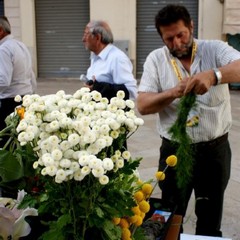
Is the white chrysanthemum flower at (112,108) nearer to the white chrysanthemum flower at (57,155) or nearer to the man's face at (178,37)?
the white chrysanthemum flower at (57,155)

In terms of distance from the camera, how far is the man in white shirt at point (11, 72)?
4.23 meters

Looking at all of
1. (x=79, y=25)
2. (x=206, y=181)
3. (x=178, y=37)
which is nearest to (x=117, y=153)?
(x=178, y=37)

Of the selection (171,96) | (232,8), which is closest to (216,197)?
(171,96)

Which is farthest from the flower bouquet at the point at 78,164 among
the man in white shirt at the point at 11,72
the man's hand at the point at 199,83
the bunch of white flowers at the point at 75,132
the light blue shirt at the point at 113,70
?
the man in white shirt at the point at 11,72

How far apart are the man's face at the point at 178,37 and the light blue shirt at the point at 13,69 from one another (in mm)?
2155

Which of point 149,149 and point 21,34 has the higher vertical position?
point 21,34

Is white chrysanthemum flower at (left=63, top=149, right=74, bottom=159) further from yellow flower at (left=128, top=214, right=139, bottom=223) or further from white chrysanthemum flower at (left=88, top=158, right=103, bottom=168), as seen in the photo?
yellow flower at (left=128, top=214, right=139, bottom=223)

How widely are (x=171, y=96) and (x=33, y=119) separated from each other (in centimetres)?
116

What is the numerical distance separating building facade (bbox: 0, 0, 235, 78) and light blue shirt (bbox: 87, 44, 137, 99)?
8967 mm

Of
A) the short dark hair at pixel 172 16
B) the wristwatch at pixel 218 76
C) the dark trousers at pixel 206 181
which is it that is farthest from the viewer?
the dark trousers at pixel 206 181

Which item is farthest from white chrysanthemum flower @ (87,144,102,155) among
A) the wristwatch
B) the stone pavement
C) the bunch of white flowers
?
the wristwatch

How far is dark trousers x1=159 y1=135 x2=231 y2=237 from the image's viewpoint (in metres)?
2.56

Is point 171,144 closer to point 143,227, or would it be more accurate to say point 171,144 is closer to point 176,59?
point 176,59

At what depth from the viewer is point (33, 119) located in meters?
1.24
